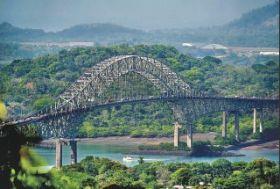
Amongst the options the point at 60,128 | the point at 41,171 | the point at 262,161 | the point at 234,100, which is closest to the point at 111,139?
the point at 234,100

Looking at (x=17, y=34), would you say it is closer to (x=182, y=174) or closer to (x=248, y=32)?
(x=248, y=32)

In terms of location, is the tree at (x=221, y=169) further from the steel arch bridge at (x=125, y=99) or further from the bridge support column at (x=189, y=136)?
the bridge support column at (x=189, y=136)

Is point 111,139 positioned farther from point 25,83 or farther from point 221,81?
point 221,81

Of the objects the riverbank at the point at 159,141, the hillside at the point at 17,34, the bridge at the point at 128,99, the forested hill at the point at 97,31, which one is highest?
the forested hill at the point at 97,31

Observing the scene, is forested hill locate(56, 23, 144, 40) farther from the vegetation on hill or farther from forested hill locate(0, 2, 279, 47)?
the vegetation on hill

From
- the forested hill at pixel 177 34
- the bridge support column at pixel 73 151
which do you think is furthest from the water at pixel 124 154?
the forested hill at pixel 177 34

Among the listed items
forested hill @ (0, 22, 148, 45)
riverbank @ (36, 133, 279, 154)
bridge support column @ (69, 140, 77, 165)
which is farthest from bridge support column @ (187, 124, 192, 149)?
forested hill @ (0, 22, 148, 45)
